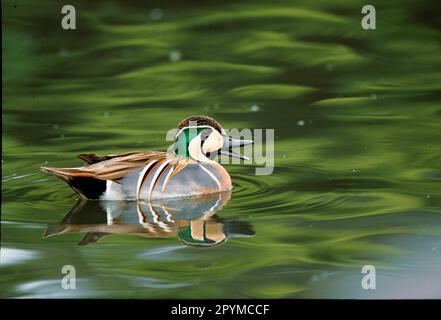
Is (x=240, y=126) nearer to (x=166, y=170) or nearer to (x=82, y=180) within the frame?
(x=166, y=170)

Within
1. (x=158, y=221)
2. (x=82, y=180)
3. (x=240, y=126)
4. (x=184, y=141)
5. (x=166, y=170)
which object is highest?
(x=240, y=126)

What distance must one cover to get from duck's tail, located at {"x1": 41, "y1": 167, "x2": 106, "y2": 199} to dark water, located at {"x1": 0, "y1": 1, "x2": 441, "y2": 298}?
0.10 m

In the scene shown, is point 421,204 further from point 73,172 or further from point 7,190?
point 7,190

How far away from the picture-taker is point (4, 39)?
833 centimetres

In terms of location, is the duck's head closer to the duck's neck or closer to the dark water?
the duck's neck

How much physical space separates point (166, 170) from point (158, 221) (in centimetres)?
53

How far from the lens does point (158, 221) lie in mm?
7574

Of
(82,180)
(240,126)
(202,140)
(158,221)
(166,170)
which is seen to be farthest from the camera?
(240,126)

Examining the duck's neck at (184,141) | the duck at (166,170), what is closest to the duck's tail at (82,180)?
the duck at (166,170)

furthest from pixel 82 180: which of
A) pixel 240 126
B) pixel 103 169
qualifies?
pixel 240 126

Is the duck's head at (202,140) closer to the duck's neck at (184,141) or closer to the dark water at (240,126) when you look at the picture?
the duck's neck at (184,141)

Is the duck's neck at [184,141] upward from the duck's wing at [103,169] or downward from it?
upward

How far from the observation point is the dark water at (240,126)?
6.91m

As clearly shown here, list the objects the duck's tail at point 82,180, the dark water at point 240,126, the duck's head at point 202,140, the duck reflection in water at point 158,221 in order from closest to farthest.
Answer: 1. the dark water at point 240,126
2. the duck reflection in water at point 158,221
3. the duck's tail at point 82,180
4. the duck's head at point 202,140
